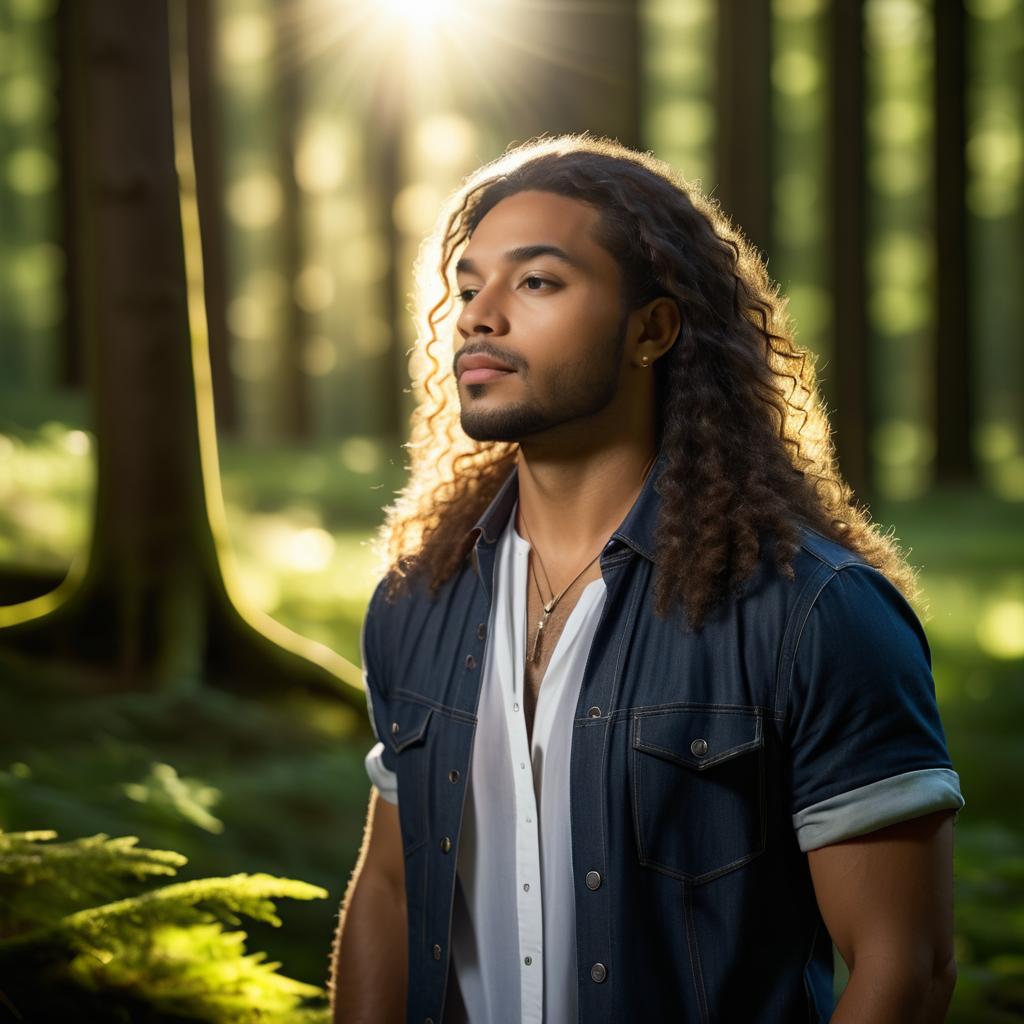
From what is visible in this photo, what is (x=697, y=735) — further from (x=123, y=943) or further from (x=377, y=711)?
(x=123, y=943)

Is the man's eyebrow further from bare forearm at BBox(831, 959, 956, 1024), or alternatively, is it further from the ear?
bare forearm at BBox(831, 959, 956, 1024)

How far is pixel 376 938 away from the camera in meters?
2.84

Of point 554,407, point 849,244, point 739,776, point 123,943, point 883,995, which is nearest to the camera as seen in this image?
point 883,995

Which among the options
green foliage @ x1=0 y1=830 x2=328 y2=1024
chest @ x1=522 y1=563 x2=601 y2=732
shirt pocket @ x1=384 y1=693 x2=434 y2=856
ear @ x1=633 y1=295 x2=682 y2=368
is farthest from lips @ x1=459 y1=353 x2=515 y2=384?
green foliage @ x1=0 y1=830 x2=328 y2=1024

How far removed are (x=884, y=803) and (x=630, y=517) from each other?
29.4 inches

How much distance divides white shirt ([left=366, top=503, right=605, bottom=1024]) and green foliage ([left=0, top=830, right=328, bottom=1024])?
0.89m

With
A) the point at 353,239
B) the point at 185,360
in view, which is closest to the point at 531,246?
the point at 185,360

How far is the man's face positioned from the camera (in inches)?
101

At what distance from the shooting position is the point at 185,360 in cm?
594

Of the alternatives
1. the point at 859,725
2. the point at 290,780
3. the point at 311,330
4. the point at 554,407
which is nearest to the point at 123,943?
the point at 290,780

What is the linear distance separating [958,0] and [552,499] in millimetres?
11624

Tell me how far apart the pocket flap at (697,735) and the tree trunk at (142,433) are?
357 cm

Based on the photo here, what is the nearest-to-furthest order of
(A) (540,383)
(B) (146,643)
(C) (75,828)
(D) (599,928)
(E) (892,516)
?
(D) (599,928)
(A) (540,383)
(C) (75,828)
(B) (146,643)
(E) (892,516)

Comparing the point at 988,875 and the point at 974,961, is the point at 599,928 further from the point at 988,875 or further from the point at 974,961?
the point at 988,875
